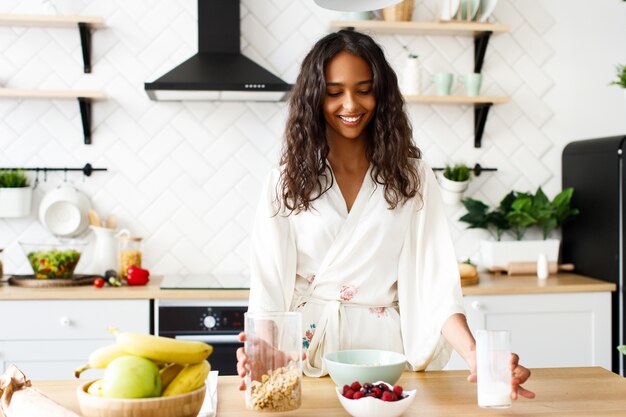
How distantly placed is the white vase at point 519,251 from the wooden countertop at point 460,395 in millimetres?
1762

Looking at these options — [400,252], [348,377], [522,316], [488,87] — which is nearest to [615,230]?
[522,316]

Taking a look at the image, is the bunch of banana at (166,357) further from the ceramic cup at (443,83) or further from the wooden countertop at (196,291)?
the ceramic cup at (443,83)

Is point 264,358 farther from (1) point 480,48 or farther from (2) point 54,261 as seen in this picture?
(1) point 480,48

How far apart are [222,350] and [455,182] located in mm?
1379

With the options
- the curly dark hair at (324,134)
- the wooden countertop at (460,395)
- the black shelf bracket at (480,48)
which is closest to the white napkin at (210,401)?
the wooden countertop at (460,395)

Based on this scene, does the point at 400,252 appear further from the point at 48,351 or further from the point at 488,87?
the point at 488,87

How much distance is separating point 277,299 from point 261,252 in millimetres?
128

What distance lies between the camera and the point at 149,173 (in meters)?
3.49

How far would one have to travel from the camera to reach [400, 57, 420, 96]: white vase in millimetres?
3451

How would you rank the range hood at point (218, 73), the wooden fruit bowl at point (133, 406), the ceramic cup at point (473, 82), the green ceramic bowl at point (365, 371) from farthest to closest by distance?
the ceramic cup at point (473, 82) → the range hood at point (218, 73) → the green ceramic bowl at point (365, 371) → the wooden fruit bowl at point (133, 406)

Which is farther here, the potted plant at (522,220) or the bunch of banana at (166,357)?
the potted plant at (522,220)

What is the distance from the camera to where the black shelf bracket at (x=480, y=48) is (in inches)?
140

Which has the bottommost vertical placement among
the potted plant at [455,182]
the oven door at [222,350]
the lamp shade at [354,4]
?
the oven door at [222,350]

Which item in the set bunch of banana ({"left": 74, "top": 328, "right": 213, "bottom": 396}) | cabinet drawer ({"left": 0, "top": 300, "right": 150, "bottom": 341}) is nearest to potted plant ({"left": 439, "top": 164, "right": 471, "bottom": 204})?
cabinet drawer ({"left": 0, "top": 300, "right": 150, "bottom": 341})
